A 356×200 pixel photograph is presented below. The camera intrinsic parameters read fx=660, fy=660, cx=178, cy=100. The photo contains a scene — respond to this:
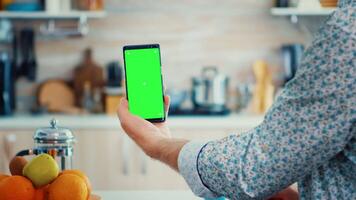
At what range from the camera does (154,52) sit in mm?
1577

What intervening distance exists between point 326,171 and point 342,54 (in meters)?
0.21

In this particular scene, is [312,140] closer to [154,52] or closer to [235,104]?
[154,52]

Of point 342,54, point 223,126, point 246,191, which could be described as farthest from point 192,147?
point 223,126

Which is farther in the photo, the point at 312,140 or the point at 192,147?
the point at 192,147

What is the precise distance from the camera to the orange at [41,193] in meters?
1.41

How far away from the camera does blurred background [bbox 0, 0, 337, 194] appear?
375cm

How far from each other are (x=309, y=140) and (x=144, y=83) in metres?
0.59

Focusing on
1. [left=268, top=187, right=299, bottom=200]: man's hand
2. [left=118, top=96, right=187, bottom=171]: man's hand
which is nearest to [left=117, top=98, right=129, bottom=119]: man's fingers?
[left=118, top=96, right=187, bottom=171]: man's hand

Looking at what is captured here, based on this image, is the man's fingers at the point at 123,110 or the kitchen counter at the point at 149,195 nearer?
the man's fingers at the point at 123,110

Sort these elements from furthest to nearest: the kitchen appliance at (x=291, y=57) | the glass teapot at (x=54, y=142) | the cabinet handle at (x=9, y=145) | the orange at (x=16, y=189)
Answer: the kitchen appliance at (x=291, y=57)
the cabinet handle at (x=9, y=145)
the glass teapot at (x=54, y=142)
the orange at (x=16, y=189)

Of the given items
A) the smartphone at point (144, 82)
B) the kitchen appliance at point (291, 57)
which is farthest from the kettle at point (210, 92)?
the smartphone at point (144, 82)

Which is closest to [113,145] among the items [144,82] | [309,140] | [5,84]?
[5,84]

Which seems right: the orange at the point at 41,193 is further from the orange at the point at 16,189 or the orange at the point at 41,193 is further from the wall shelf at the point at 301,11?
the wall shelf at the point at 301,11

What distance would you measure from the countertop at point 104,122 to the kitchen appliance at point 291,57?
47 centimetres
